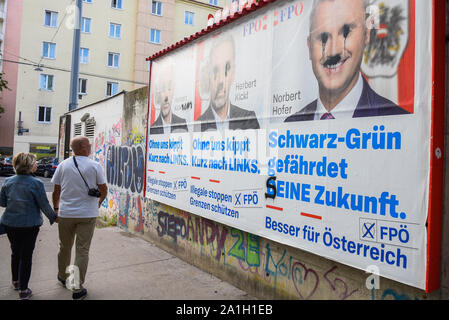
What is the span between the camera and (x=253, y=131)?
3.89 metres

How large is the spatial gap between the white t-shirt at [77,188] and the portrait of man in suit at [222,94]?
1.55m

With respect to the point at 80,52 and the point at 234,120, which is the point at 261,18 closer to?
the point at 234,120

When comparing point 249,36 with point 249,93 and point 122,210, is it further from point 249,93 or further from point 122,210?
point 122,210

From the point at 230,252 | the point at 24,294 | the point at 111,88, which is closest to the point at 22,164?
the point at 24,294

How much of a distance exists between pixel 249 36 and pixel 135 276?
332 cm

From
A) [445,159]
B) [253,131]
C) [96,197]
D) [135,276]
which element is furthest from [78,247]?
[445,159]

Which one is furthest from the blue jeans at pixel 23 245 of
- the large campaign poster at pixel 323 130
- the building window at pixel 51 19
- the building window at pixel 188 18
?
the building window at pixel 188 18

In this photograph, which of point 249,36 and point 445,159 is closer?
point 445,159

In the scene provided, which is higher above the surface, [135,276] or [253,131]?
[253,131]

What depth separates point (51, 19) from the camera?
27547 millimetres

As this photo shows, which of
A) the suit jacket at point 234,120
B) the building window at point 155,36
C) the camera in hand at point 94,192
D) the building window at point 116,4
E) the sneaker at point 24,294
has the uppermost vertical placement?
the building window at point 116,4

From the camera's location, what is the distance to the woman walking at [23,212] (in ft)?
12.4

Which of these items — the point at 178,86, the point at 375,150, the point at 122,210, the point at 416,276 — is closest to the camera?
the point at 416,276

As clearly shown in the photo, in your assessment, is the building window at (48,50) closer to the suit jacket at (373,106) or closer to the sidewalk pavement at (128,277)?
the sidewalk pavement at (128,277)
